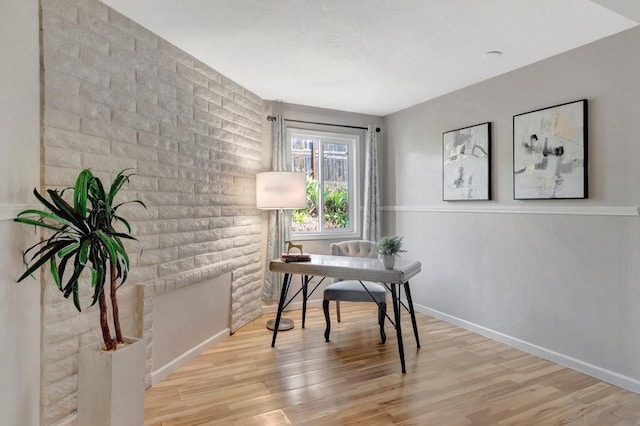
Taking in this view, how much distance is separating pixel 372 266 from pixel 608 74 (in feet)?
6.88

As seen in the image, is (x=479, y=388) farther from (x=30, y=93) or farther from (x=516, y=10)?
(x=30, y=93)

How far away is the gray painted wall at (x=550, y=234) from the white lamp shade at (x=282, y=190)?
4.95 ft

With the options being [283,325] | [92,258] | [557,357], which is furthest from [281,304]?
[557,357]

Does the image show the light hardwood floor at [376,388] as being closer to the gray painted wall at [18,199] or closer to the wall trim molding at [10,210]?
the gray painted wall at [18,199]

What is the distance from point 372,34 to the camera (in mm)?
2527

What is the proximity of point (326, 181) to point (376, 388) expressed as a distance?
2704 millimetres

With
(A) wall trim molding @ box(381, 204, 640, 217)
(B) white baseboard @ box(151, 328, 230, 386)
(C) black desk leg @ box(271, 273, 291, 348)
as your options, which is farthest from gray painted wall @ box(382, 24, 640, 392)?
(B) white baseboard @ box(151, 328, 230, 386)

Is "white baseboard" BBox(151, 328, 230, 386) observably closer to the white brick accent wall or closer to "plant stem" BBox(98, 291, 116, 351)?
the white brick accent wall

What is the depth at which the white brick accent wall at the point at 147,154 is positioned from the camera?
1.88 metres

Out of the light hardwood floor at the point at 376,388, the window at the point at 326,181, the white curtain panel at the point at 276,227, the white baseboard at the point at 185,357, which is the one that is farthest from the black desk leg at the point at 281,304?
the window at the point at 326,181

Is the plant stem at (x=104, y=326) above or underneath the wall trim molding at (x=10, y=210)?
underneath

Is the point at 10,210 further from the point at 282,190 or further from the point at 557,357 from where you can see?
the point at 557,357

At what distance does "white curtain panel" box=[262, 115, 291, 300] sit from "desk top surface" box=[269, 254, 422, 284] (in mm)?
854

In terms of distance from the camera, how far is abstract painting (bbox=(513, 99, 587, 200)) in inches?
106
